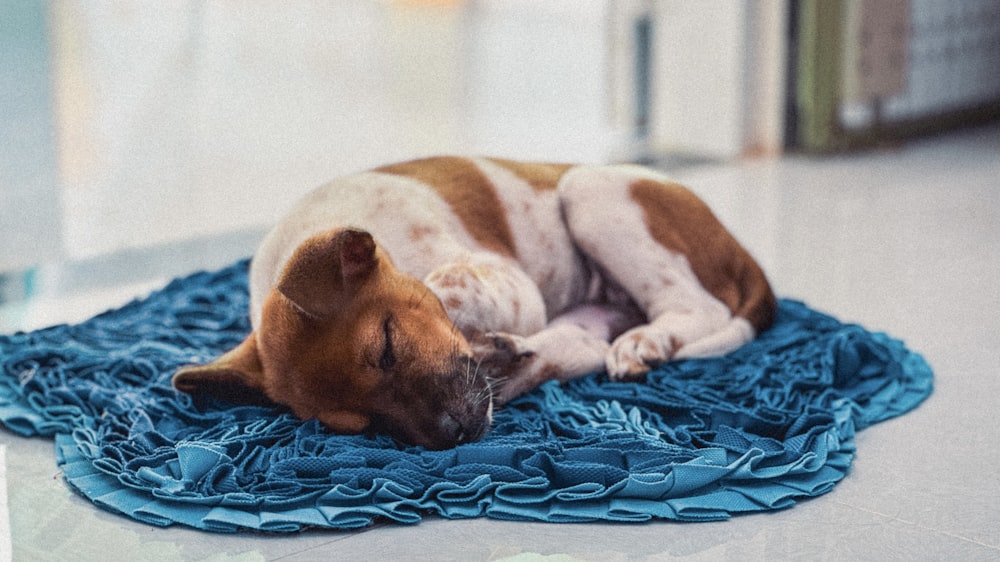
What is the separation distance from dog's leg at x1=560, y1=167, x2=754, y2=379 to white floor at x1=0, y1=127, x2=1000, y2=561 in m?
0.55

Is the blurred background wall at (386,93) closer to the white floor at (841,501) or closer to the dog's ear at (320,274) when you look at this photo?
the white floor at (841,501)

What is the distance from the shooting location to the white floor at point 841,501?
2.07m

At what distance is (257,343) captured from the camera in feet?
8.25

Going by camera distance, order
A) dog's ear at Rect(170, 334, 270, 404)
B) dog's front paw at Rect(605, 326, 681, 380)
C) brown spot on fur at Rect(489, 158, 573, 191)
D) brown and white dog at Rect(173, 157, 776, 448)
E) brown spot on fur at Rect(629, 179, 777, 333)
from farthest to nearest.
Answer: brown spot on fur at Rect(489, 158, 573, 191)
brown spot on fur at Rect(629, 179, 777, 333)
dog's front paw at Rect(605, 326, 681, 380)
dog's ear at Rect(170, 334, 270, 404)
brown and white dog at Rect(173, 157, 776, 448)

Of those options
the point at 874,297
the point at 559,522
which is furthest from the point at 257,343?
the point at 874,297

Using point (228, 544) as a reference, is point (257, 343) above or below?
above

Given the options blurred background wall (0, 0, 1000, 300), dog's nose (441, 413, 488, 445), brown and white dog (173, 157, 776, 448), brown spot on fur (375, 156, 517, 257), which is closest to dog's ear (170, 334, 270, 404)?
brown and white dog (173, 157, 776, 448)

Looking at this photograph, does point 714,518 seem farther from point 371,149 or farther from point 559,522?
point 371,149

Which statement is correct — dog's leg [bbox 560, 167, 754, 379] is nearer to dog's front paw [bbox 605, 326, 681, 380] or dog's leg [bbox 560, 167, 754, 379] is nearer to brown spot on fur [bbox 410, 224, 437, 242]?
dog's front paw [bbox 605, 326, 681, 380]

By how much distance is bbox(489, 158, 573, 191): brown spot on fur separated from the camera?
3283 mm

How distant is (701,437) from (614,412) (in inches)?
8.6

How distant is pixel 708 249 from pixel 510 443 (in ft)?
3.34

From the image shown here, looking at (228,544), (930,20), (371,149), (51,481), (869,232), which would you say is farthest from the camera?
(930,20)

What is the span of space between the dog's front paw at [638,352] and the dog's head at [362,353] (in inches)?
19.8
